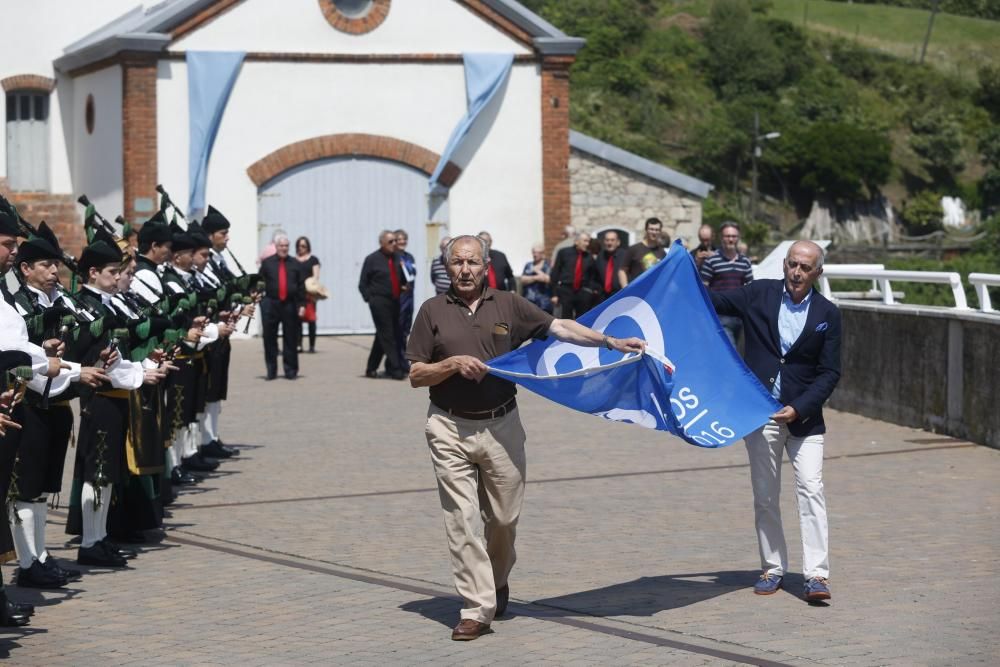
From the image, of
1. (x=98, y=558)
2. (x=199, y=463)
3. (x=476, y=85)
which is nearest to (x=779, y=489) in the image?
(x=98, y=558)

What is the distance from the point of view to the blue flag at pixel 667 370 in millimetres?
9047

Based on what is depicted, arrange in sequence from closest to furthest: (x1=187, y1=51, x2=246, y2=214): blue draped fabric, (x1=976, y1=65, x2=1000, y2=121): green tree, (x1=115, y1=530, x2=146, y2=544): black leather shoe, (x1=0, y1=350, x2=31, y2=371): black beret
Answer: (x1=0, y1=350, x2=31, y2=371): black beret < (x1=115, y1=530, x2=146, y2=544): black leather shoe < (x1=187, y1=51, x2=246, y2=214): blue draped fabric < (x1=976, y1=65, x2=1000, y2=121): green tree

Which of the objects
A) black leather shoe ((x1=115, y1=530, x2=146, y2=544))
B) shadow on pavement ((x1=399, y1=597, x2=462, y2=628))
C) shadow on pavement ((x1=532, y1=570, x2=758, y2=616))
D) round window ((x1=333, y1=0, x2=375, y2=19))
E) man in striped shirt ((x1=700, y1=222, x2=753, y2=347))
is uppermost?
round window ((x1=333, y1=0, x2=375, y2=19))

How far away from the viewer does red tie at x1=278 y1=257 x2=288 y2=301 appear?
73.6 feet

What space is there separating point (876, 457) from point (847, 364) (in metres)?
3.82

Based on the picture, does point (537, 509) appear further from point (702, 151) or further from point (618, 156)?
point (702, 151)

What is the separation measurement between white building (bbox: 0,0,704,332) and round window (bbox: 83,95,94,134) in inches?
2.8

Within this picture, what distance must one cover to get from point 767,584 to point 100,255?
4.14 metres

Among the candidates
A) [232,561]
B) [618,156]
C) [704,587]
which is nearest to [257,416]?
[232,561]

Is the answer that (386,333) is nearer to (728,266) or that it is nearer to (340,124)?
(728,266)

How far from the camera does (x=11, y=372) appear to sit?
7934 mm

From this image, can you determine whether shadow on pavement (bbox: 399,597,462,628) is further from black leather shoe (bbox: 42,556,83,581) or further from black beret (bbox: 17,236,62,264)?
black beret (bbox: 17,236,62,264)

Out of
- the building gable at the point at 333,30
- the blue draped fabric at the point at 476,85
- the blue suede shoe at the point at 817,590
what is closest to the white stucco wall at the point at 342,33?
the building gable at the point at 333,30

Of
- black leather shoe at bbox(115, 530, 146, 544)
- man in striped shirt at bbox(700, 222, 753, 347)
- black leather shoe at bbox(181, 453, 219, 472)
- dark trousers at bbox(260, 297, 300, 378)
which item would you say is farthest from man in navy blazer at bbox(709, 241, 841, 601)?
dark trousers at bbox(260, 297, 300, 378)
